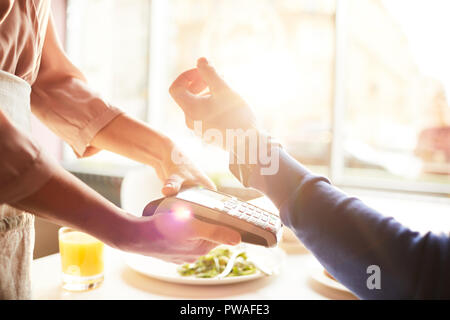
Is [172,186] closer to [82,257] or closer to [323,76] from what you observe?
[82,257]

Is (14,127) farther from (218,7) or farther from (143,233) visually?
(218,7)

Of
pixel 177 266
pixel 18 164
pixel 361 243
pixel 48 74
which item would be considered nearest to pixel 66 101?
pixel 48 74

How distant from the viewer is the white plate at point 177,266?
843mm

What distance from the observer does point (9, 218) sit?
530 millimetres

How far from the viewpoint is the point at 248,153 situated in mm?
619

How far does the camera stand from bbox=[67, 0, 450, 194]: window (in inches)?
90.7

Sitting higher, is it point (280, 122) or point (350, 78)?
point (350, 78)

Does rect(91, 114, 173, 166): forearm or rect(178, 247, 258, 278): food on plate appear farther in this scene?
rect(178, 247, 258, 278): food on plate

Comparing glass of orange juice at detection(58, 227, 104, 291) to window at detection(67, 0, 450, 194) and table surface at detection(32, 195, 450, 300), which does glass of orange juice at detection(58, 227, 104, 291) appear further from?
window at detection(67, 0, 450, 194)

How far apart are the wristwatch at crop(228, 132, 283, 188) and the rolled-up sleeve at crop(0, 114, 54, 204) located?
28 cm

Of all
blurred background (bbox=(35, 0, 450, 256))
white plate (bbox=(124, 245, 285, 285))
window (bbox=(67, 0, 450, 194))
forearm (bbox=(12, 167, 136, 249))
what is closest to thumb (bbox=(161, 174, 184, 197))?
forearm (bbox=(12, 167, 136, 249))

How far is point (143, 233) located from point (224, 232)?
5.3 inches

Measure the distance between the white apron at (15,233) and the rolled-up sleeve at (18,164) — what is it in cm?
7
